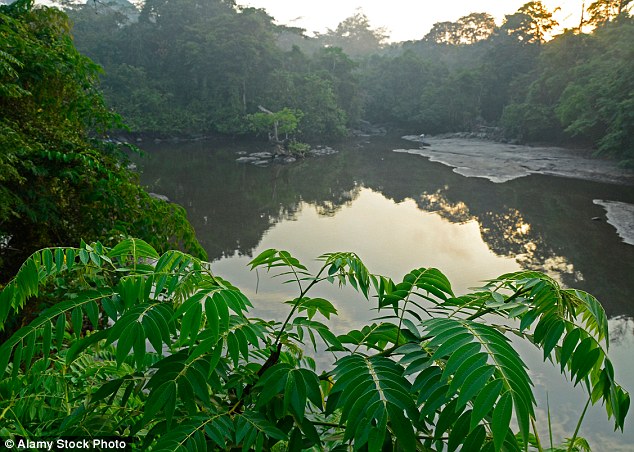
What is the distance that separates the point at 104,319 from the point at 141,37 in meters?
41.7

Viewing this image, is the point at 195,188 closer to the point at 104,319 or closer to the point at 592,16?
the point at 104,319

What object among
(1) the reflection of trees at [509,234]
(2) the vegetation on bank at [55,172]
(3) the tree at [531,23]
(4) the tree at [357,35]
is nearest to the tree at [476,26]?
(3) the tree at [531,23]

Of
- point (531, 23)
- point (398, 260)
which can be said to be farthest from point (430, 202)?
point (531, 23)

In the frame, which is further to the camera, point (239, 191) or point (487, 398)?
point (239, 191)

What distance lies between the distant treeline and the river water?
40.3 feet

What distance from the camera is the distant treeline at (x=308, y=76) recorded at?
32.5m

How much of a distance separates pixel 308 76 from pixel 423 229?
28285mm

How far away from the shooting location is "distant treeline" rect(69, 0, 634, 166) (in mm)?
32531

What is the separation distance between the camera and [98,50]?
3897cm

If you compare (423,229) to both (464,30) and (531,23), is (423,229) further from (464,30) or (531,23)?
(464,30)

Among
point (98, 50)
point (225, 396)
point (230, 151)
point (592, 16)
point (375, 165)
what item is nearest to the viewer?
point (225, 396)

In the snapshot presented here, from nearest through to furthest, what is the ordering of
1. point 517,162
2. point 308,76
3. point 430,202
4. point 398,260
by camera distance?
point 398,260
point 430,202
point 517,162
point 308,76

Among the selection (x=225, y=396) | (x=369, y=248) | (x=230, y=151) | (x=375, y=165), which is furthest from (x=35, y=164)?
(x=230, y=151)

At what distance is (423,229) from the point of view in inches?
548
